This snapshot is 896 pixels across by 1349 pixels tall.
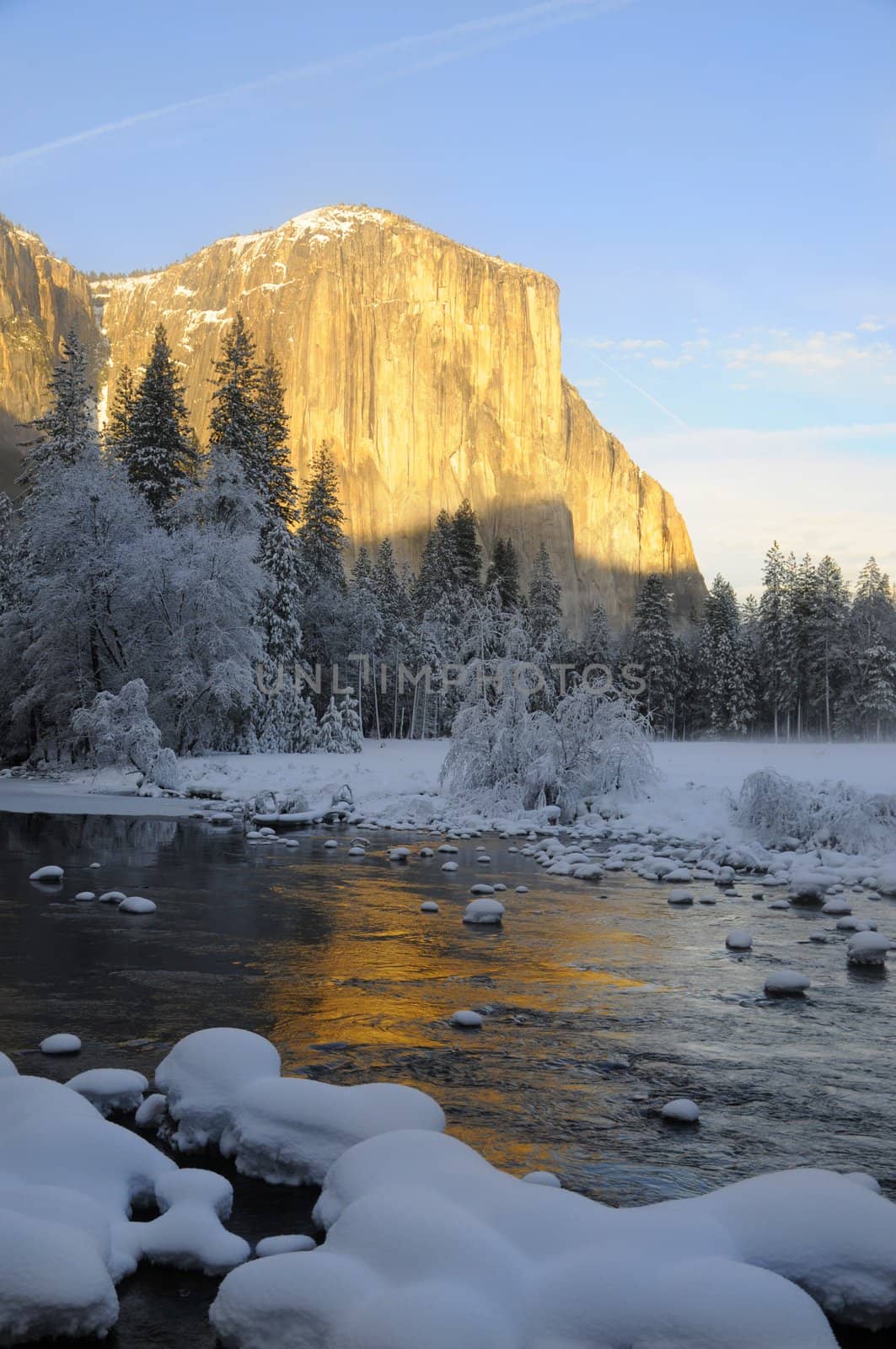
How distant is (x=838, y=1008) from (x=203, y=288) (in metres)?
156

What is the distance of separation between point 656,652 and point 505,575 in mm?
10002

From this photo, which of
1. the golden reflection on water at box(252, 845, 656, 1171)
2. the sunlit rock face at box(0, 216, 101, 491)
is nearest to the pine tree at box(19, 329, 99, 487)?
the golden reflection on water at box(252, 845, 656, 1171)

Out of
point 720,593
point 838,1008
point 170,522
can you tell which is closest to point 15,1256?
point 838,1008

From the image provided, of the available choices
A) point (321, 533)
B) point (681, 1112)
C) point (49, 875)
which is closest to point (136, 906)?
point (49, 875)

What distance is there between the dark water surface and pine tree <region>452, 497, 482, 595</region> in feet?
159

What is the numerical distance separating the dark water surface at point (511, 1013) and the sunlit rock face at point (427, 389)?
110 m

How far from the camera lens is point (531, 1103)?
4793 mm

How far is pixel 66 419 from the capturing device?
3691cm

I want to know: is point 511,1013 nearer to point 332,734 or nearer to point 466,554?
point 332,734

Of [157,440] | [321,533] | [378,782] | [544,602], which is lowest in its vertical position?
[378,782]

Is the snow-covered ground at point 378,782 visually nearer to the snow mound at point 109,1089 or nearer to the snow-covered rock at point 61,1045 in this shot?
the snow-covered rock at point 61,1045

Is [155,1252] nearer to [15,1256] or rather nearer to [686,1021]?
[15,1256]

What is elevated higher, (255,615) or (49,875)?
(255,615)

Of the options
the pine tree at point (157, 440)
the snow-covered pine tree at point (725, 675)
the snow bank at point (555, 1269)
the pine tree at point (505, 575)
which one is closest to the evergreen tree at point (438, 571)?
the pine tree at point (505, 575)
